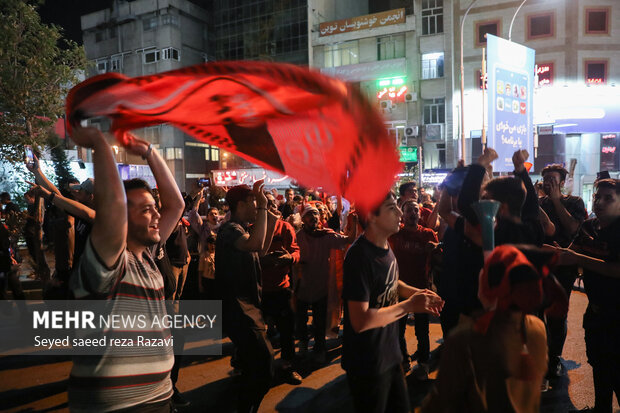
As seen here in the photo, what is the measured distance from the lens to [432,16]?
29781mm

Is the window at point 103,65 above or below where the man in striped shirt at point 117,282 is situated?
above

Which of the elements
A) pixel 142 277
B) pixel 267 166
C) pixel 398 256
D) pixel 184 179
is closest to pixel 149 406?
pixel 142 277

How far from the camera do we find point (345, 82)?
6.34ft

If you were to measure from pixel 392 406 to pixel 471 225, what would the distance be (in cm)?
148

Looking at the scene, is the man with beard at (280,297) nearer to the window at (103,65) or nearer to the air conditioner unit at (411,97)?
the air conditioner unit at (411,97)

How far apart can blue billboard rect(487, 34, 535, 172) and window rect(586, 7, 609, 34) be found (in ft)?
80.9

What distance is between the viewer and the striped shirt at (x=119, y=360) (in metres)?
1.91

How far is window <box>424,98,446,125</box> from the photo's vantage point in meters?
29.6

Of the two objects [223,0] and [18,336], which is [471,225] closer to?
[18,336]

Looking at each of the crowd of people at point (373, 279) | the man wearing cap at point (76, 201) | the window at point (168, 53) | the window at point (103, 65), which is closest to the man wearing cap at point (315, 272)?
the crowd of people at point (373, 279)

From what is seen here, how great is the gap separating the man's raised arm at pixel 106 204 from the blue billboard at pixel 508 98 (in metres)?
7.11

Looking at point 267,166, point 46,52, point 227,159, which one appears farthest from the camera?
point 227,159

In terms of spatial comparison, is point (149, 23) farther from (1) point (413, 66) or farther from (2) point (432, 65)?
(2) point (432, 65)

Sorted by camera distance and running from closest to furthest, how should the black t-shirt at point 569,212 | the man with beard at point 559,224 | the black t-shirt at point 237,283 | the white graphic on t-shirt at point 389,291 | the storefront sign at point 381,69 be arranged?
the white graphic on t-shirt at point 389,291, the black t-shirt at point 237,283, the man with beard at point 559,224, the black t-shirt at point 569,212, the storefront sign at point 381,69
